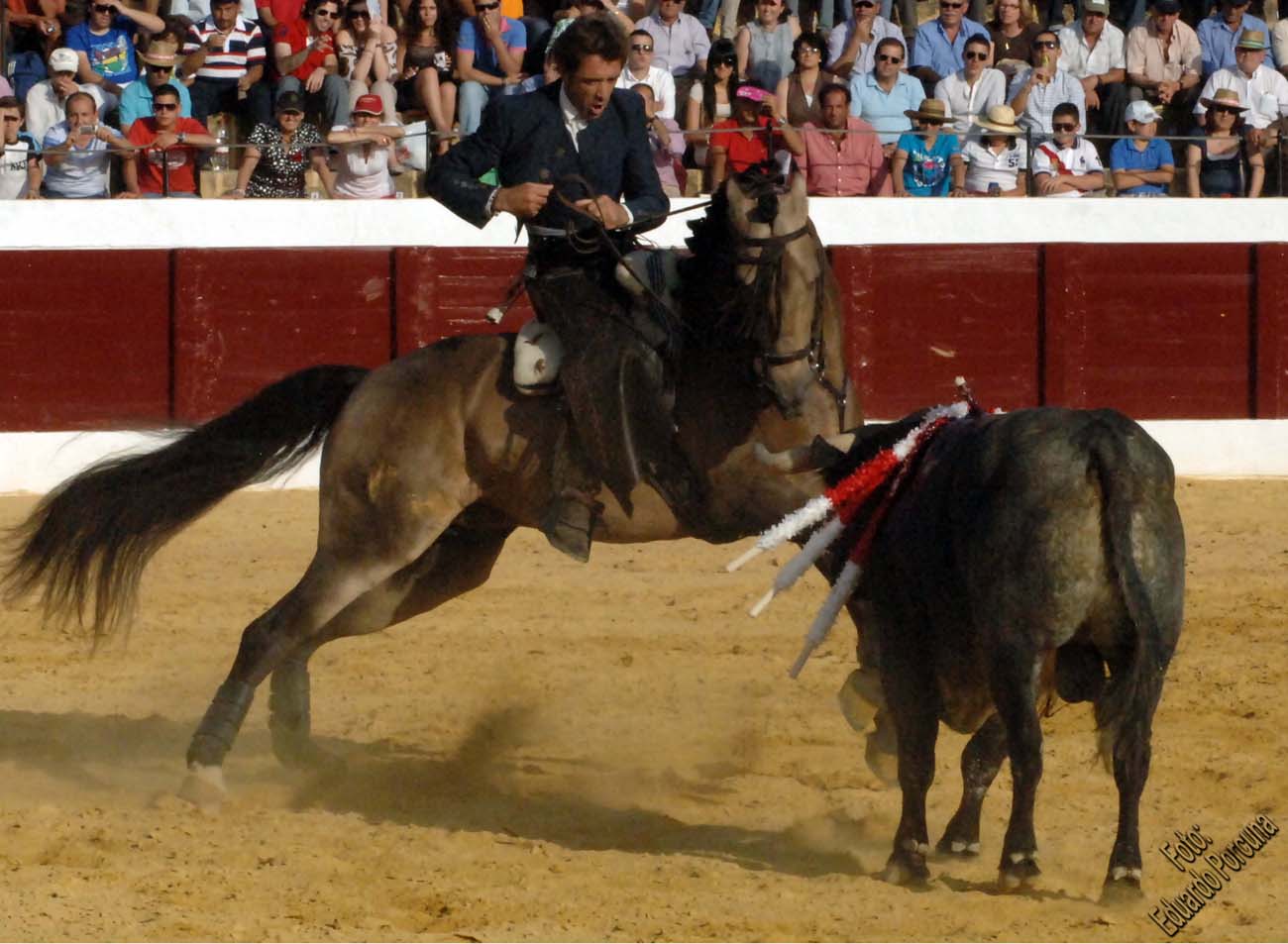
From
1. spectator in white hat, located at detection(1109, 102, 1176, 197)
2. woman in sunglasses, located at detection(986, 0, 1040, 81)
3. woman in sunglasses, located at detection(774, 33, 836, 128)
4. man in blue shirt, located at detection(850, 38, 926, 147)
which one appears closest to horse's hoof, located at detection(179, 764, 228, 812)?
woman in sunglasses, located at detection(774, 33, 836, 128)

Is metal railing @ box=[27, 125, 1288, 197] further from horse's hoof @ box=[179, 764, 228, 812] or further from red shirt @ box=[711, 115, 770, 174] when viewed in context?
horse's hoof @ box=[179, 764, 228, 812]

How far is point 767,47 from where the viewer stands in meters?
11.8

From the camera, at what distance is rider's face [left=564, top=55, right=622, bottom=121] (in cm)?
556

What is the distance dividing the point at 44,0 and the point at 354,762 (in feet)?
22.9

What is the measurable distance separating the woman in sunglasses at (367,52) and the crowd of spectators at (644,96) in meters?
0.02

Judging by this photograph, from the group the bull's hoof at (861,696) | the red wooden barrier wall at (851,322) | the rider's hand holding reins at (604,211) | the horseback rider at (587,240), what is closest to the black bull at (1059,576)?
the bull's hoof at (861,696)

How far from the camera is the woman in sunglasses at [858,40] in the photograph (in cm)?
1183

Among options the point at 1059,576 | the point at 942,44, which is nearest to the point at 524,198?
the point at 1059,576

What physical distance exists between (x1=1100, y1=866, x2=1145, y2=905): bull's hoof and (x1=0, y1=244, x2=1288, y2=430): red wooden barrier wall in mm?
7175

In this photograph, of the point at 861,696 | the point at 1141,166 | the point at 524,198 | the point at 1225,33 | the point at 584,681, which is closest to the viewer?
the point at 861,696

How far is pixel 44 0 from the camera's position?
11.6 metres

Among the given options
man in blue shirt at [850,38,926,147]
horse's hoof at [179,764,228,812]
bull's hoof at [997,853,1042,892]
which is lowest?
horse's hoof at [179,764,228,812]

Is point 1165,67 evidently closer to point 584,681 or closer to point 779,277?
point 584,681

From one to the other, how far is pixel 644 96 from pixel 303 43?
7.24 feet
